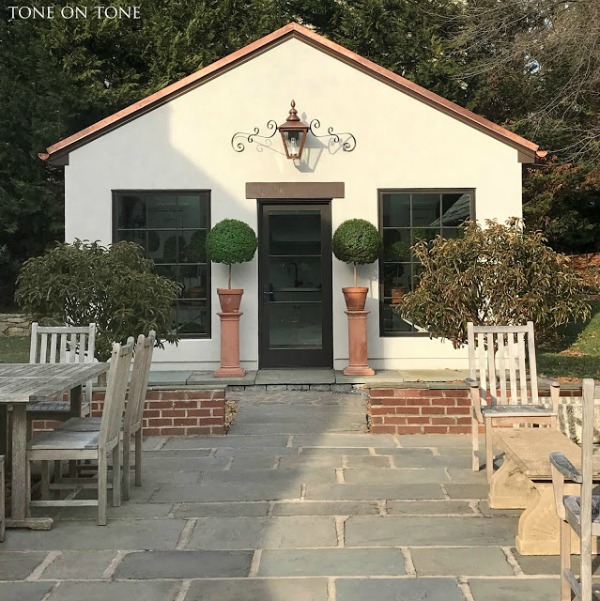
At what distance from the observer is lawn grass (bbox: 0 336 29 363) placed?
419 inches

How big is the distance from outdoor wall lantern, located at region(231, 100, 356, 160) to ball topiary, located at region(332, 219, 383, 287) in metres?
1.07

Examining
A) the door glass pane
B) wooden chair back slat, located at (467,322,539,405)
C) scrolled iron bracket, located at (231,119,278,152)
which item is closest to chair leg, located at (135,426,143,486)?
wooden chair back slat, located at (467,322,539,405)

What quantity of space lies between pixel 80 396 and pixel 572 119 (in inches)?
526

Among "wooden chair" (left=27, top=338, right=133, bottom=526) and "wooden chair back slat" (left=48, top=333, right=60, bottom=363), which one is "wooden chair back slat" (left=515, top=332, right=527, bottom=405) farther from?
"wooden chair back slat" (left=48, top=333, right=60, bottom=363)

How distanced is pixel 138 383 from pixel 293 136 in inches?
206

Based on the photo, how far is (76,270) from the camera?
21.1 ft

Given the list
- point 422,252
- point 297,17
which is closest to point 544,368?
point 422,252

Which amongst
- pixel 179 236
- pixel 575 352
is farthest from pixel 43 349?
pixel 575 352

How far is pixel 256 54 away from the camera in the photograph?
925 cm

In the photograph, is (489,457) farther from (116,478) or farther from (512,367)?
(116,478)

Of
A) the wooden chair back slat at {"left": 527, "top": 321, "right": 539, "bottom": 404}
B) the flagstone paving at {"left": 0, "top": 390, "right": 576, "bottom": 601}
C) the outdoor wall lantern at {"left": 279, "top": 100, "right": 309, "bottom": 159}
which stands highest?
the outdoor wall lantern at {"left": 279, "top": 100, "right": 309, "bottom": 159}

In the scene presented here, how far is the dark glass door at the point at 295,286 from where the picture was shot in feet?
30.6

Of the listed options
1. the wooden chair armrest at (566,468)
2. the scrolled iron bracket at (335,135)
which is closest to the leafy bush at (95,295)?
the scrolled iron bracket at (335,135)

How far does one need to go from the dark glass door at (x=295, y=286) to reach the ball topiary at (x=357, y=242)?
0.49 m
